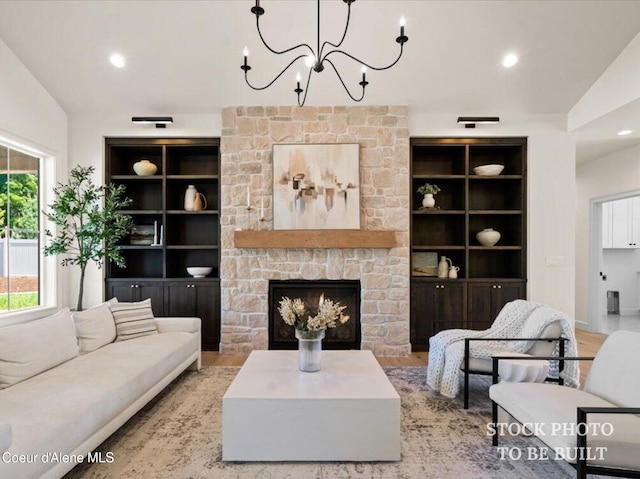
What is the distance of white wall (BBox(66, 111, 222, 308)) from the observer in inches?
190

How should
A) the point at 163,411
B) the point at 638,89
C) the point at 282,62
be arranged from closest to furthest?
1. the point at 163,411
2. the point at 638,89
3. the point at 282,62

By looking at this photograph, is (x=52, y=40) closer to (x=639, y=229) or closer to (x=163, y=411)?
(x=163, y=411)

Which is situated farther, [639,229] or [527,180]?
[639,229]

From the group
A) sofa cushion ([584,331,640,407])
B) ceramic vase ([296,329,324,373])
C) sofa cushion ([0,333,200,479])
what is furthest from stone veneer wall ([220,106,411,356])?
sofa cushion ([584,331,640,407])

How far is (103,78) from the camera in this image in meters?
4.30

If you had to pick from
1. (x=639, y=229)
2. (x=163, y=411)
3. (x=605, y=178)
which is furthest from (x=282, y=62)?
(x=639, y=229)

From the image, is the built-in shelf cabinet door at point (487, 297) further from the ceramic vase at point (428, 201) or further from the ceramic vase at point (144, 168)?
the ceramic vase at point (144, 168)

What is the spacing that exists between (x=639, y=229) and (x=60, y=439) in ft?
30.4

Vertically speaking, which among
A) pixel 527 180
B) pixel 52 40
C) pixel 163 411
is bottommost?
pixel 163 411

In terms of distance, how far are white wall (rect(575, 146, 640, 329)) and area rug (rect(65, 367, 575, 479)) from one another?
4.08 m

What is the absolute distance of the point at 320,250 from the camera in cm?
470

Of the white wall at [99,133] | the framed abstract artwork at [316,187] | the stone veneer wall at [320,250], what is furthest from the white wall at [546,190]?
the white wall at [99,133]

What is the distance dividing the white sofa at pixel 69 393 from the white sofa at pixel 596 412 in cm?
238

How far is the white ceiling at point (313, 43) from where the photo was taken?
3.52m
